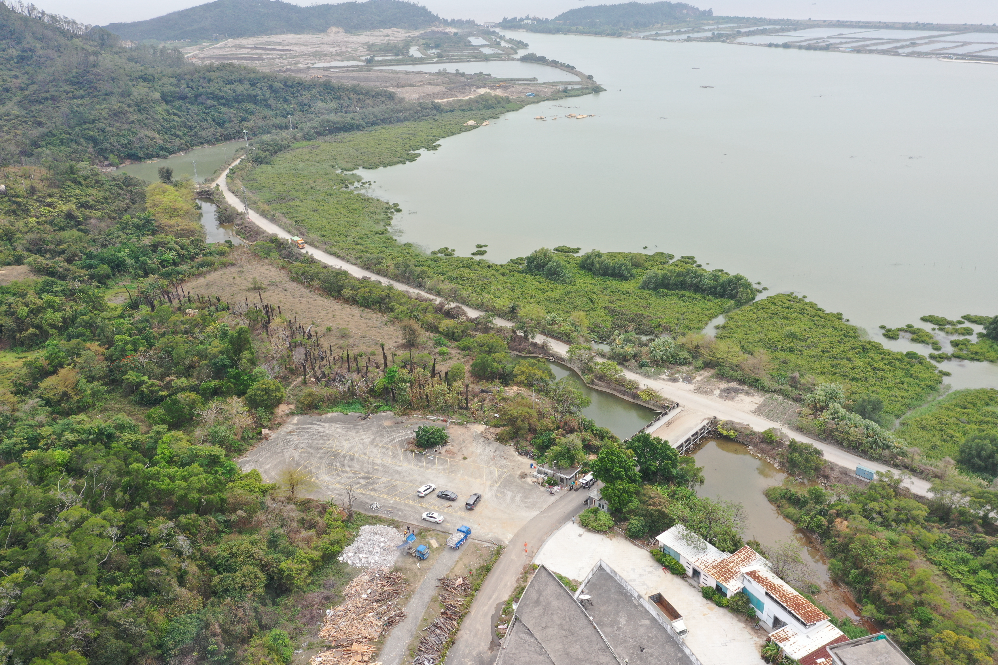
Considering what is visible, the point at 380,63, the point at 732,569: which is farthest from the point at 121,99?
the point at 732,569

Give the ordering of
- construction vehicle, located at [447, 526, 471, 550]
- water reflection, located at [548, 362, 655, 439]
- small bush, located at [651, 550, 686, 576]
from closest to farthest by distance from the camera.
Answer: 1. small bush, located at [651, 550, 686, 576]
2. construction vehicle, located at [447, 526, 471, 550]
3. water reflection, located at [548, 362, 655, 439]

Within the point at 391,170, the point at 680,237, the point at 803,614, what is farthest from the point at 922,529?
the point at 391,170

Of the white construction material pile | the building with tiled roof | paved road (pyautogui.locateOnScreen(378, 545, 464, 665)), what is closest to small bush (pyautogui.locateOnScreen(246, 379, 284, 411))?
the white construction material pile

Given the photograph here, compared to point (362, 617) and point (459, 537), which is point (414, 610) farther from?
point (459, 537)

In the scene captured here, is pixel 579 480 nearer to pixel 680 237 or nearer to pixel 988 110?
pixel 680 237

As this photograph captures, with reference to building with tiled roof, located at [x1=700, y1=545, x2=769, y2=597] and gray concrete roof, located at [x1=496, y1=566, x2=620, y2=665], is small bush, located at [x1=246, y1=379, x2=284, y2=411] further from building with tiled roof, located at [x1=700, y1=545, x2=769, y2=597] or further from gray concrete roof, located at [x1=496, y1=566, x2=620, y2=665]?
building with tiled roof, located at [x1=700, y1=545, x2=769, y2=597]

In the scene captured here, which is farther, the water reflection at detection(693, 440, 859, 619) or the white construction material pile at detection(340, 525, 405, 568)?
the white construction material pile at detection(340, 525, 405, 568)

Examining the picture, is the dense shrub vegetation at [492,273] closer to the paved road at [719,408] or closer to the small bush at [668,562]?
the paved road at [719,408]
